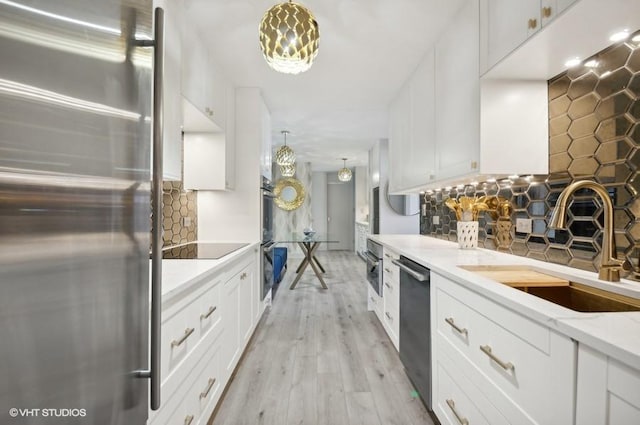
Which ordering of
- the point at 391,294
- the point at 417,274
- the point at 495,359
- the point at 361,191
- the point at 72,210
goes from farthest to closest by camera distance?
the point at 361,191, the point at 391,294, the point at 417,274, the point at 495,359, the point at 72,210

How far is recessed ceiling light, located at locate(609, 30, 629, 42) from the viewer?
3.73 ft

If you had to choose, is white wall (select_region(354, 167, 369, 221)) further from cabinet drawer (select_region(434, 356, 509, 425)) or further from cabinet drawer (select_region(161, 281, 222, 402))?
cabinet drawer (select_region(161, 281, 222, 402))

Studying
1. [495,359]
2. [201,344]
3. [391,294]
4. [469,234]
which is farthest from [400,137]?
[201,344]

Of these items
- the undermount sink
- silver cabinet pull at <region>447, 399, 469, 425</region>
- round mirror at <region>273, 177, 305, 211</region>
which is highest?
round mirror at <region>273, 177, 305, 211</region>

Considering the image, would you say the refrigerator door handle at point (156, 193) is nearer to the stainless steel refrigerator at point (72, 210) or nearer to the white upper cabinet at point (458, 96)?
the stainless steel refrigerator at point (72, 210)

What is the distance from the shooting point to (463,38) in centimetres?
176

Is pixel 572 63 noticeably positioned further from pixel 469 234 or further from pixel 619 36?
pixel 469 234

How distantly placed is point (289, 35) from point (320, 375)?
7.16 feet

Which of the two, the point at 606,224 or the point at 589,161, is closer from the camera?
the point at 606,224

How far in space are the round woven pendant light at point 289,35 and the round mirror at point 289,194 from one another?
6091 millimetres

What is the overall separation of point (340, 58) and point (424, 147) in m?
1.01

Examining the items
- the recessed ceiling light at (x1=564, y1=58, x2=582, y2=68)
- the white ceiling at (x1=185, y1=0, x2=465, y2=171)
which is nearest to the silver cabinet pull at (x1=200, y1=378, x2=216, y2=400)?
the white ceiling at (x1=185, y1=0, x2=465, y2=171)

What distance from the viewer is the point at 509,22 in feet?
4.41

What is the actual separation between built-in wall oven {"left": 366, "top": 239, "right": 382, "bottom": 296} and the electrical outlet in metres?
1.27
